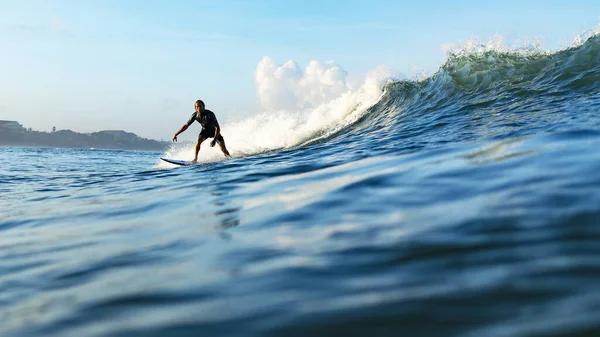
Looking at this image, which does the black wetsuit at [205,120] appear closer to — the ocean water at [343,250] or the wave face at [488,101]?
the wave face at [488,101]

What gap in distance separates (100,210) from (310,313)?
4108mm

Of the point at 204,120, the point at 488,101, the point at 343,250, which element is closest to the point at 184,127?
the point at 204,120

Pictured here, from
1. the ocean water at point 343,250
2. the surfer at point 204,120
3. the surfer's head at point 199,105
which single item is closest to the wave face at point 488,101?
the ocean water at point 343,250

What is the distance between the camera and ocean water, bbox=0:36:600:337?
1.78 meters

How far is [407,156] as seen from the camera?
19.4 feet

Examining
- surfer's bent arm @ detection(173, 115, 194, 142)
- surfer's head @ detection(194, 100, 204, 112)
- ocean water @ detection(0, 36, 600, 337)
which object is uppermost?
surfer's head @ detection(194, 100, 204, 112)

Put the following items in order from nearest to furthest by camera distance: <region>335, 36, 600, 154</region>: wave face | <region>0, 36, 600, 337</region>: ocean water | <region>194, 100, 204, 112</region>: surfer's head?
1. <region>0, 36, 600, 337</region>: ocean water
2. <region>335, 36, 600, 154</region>: wave face
3. <region>194, 100, 204, 112</region>: surfer's head

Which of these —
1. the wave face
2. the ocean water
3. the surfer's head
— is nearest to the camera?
the ocean water

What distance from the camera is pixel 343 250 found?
259cm

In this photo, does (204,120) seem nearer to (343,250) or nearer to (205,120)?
(205,120)

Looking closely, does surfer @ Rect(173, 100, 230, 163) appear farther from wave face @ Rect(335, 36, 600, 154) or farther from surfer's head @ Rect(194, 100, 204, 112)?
wave face @ Rect(335, 36, 600, 154)

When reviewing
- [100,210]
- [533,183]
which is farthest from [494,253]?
[100,210]

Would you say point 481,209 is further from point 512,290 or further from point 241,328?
point 241,328

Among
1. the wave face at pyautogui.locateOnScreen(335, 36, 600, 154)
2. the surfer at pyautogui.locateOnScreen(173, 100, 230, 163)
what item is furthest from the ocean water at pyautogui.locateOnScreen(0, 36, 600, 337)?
the surfer at pyautogui.locateOnScreen(173, 100, 230, 163)
